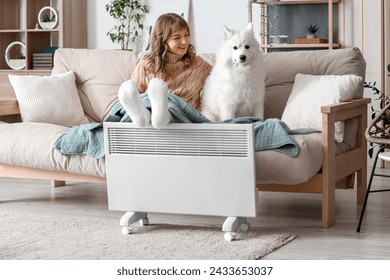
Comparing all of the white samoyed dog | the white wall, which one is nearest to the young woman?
the white samoyed dog

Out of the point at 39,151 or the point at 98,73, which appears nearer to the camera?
the point at 39,151

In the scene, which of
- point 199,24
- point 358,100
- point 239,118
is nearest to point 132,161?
point 239,118

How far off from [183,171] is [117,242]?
416mm

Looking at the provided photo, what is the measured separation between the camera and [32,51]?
22.1 feet

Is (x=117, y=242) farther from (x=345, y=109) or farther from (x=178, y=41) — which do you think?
(x=345, y=109)

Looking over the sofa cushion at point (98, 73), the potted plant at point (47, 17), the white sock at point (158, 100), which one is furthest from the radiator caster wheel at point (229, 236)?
the potted plant at point (47, 17)

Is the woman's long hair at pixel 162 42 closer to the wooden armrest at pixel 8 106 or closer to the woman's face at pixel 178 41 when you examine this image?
the woman's face at pixel 178 41

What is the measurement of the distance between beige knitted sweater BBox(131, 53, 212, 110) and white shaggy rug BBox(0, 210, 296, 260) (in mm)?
731

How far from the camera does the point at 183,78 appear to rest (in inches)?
160

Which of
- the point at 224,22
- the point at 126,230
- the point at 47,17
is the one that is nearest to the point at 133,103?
the point at 126,230

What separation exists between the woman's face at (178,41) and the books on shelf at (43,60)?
272cm

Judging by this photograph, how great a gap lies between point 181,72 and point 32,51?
299 centimetres

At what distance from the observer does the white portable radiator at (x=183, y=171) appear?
334cm

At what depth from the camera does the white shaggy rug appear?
3.12 m
